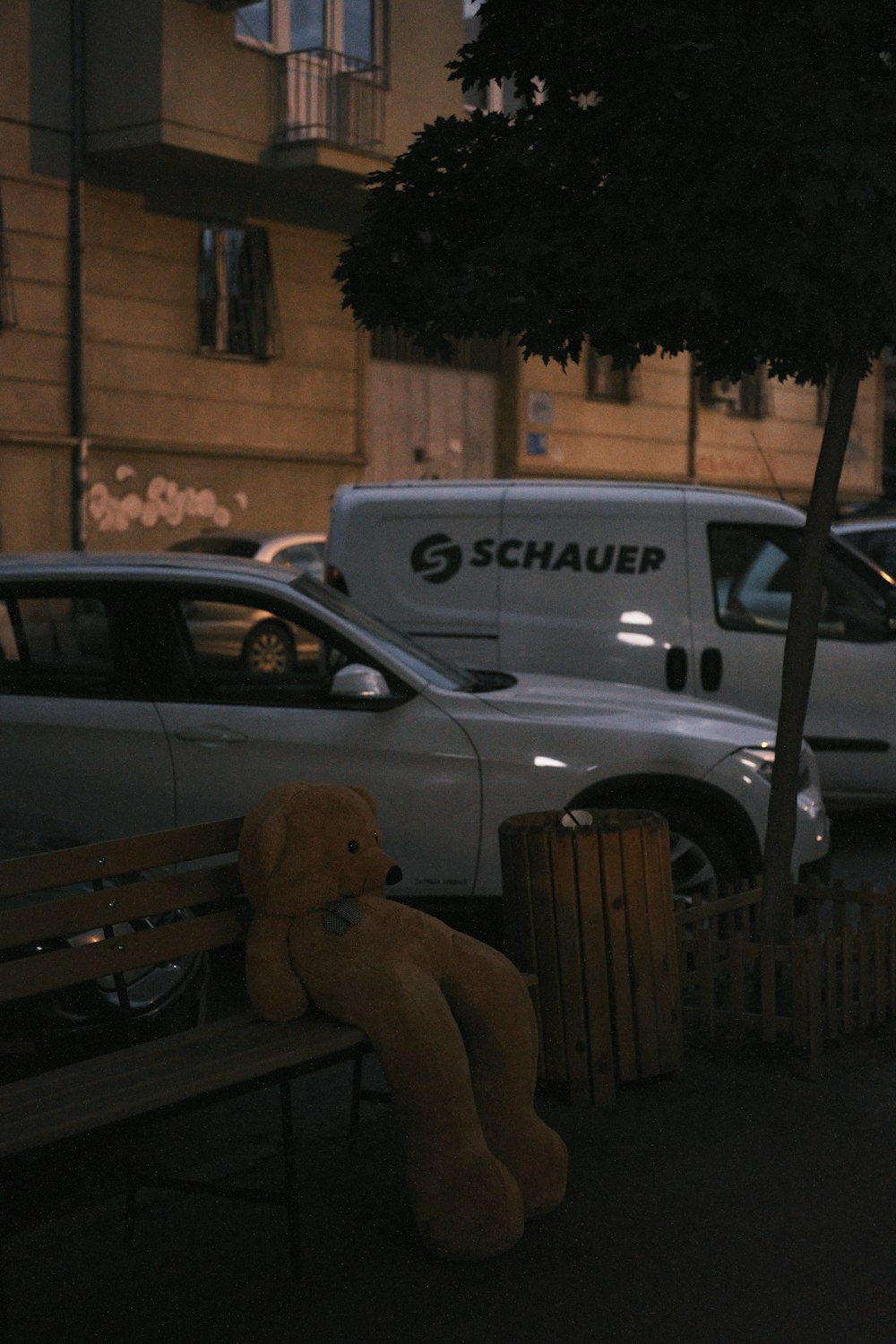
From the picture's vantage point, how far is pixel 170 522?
20656mm

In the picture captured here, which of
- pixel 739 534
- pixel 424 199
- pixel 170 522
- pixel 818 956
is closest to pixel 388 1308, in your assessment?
pixel 818 956

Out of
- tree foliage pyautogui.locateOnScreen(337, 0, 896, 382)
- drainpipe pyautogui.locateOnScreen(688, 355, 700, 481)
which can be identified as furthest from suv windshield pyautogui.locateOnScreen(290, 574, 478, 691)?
drainpipe pyautogui.locateOnScreen(688, 355, 700, 481)

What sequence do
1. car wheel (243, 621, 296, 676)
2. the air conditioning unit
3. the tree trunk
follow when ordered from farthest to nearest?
1. the air conditioning unit
2. car wheel (243, 621, 296, 676)
3. the tree trunk

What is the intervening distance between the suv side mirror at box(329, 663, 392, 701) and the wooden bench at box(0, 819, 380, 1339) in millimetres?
1861

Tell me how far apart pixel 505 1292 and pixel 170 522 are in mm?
17363

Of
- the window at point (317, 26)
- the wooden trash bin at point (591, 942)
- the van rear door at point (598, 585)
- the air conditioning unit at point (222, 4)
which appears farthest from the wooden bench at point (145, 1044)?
the window at point (317, 26)

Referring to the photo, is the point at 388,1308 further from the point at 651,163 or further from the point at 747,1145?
the point at 651,163

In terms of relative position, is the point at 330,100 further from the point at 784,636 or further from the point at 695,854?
the point at 695,854

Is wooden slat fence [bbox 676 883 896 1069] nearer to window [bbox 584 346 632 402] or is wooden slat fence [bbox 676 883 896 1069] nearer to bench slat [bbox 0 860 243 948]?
bench slat [bbox 0 860 243 948]

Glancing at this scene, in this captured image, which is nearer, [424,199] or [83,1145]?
[83,1145]

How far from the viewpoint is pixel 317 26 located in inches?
826

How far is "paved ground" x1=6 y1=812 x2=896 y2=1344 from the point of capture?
373 cm

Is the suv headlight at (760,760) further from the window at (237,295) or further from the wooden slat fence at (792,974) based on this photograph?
the window at (237,295)

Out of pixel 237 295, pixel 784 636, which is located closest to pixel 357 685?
pixel 784 636
